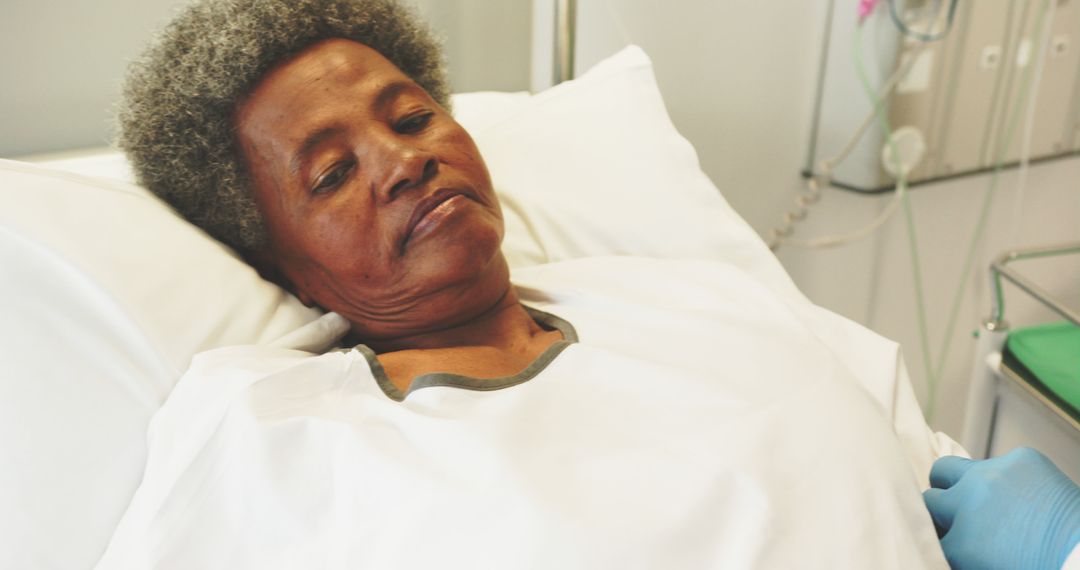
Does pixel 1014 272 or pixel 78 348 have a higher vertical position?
pixel 78 348

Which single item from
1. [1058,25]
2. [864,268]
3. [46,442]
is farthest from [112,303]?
[1058,25]

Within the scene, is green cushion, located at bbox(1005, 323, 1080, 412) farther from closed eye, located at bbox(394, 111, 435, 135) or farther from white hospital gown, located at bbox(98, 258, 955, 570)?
closed eye, located at bbox(394, 111, 435, 135)

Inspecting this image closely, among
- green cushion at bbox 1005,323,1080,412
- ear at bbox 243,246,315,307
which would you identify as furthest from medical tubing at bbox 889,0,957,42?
ear at bbox 243,246,315,307

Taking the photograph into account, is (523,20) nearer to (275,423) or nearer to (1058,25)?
(275,423)

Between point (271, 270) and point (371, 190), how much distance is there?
241 millimetres

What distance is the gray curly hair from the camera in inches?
36.1

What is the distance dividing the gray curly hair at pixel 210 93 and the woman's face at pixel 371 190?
0.02 meters

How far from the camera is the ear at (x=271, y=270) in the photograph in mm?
1015

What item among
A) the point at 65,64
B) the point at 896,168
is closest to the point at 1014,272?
the point at 896,168

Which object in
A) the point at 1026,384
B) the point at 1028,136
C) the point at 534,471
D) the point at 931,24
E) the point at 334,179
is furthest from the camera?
the point at 1028,136

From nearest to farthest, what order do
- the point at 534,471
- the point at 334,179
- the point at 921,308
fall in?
the point at 534,471 → the point at 334,179 → the point at 921,308

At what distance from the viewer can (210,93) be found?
36.1 inches

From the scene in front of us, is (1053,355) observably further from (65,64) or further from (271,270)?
(65,64)

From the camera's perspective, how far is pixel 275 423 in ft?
2.34
